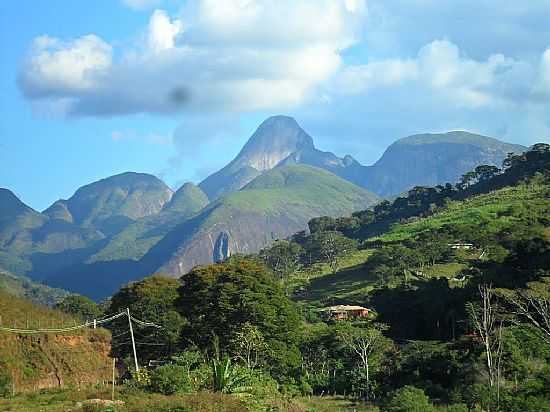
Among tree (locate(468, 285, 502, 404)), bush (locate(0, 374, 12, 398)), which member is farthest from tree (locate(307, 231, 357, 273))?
bush (locate(0, 374, 12, 398))

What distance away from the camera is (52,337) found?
3925 centimetres

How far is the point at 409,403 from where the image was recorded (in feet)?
78.9

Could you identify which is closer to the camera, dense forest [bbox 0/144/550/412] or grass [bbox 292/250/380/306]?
dense forest [bbox 0/144/550/412]

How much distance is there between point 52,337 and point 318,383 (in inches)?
600

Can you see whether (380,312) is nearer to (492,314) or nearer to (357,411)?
(492,314)

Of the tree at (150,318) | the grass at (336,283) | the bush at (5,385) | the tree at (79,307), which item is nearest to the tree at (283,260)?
the grass at (336,283)

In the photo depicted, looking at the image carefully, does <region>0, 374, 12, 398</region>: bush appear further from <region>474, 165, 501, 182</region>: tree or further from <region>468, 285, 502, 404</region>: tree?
<region>474, 165, 501, 182</region>: tree

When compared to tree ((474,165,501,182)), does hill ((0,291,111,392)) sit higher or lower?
lower

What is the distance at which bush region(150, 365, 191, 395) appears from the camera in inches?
1006

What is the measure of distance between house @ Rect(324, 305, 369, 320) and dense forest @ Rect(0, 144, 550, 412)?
56 centimetres

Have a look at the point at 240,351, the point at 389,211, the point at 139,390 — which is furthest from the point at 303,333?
the point at 389,211

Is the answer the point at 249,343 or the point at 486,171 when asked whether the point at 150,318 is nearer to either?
the point at 249,343

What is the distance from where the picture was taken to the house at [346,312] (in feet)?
199

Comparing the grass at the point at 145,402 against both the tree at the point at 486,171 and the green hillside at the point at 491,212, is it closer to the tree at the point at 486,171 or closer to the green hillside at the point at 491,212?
the green hillside at the point at 491,212
